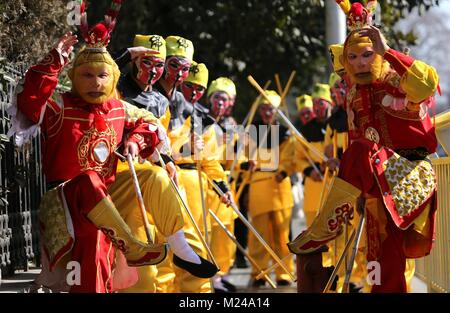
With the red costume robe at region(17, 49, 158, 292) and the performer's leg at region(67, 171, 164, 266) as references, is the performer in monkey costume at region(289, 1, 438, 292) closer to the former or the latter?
the performer's leg at region(67, 171, 164, 266)

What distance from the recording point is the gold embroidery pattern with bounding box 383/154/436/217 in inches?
293

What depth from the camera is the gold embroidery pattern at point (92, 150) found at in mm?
7496

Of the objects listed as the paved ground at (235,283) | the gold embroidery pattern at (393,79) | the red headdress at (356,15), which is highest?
the red headdress at (356,15)

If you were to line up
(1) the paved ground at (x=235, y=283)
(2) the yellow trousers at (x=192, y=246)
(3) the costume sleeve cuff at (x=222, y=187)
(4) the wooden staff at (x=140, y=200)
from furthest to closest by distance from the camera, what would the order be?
1. (3) the costume sleeve cuff at (x=222, y=187)
2. (2) the yellow trousers at (x=192, y=246)
3. (1) the paved ground at (x=235, y=283)
4. (4) the wooden staff at (x=140, y=200)

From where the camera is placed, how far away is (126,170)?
827 cm

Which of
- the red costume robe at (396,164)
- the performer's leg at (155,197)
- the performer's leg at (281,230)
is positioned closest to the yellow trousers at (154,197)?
the performer's leg at (155,197)

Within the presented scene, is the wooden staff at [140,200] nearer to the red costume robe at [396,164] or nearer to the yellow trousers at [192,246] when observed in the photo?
the red costume robe at [396,164]

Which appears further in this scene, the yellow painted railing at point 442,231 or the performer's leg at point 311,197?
the performer's leg at point 311,197

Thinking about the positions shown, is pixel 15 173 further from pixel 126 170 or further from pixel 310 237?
pixel 310 237

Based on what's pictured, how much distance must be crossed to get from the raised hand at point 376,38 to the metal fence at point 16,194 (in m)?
2.51

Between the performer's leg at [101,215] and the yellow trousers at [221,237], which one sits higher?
the performer's leg at [101,215]

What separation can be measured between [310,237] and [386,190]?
0.55 metres

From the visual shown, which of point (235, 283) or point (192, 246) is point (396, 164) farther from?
point (235, 283)

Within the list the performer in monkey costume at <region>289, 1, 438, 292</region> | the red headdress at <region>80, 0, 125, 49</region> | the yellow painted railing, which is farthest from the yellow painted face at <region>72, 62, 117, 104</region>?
the yellow painted railing
